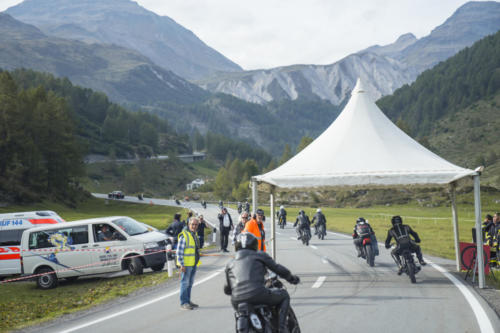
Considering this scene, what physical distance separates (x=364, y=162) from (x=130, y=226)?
29.9 feet

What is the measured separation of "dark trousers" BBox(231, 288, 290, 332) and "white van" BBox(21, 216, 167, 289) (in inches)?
439

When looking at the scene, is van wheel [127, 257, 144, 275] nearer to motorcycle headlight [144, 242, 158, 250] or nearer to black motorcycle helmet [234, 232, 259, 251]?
motorcycle headlight [144, 242, 158, 250]

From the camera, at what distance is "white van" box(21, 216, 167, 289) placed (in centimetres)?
1661

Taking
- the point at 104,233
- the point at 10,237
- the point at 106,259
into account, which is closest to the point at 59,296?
the point at 106,259

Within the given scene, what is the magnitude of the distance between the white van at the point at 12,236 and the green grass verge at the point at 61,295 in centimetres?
73

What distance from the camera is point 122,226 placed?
17.2 m

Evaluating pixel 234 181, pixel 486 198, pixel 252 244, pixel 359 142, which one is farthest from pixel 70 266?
pixel 234 181

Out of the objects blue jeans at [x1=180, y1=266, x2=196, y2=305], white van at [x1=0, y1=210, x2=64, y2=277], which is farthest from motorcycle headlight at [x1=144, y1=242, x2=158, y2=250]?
blue jeans at [x1=180, y1=266, x2=196, y2=305]

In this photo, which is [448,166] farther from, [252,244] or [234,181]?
[234,181]

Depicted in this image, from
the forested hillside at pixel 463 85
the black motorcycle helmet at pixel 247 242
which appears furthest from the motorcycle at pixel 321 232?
the forested hillside at pixel 463 85

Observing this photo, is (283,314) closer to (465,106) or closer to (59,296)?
(59,296)

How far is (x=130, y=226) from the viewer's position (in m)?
17.7

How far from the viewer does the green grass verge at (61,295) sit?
40.4ft

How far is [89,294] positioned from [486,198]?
251ft
